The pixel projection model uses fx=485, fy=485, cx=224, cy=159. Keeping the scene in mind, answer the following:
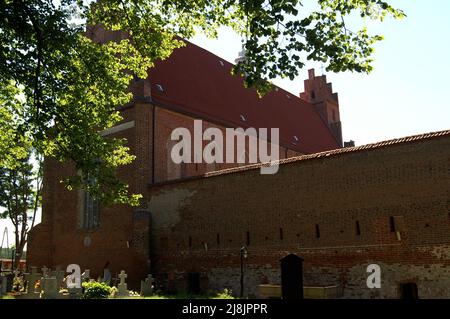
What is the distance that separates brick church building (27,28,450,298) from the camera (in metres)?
13.2

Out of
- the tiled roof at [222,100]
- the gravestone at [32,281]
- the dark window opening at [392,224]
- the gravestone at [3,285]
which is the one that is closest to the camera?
the dark window opening at [392,224]

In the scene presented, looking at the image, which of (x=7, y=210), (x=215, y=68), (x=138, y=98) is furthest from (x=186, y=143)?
(x=7, y=210)

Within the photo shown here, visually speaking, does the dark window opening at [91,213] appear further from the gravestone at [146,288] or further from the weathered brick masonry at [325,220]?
the gravestone at [146,288]

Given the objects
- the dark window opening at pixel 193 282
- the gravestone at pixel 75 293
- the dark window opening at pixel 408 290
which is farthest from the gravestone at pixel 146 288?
the dark window opening at pixel 408 290

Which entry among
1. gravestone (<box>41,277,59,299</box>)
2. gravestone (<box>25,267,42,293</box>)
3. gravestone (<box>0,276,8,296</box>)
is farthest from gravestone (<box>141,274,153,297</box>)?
gravestone (<box>0,276,8,296</box>)

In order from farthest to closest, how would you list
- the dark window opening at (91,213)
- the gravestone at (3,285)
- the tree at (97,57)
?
the dark window opening at (91,213) → the gravestone at (3,285) → the tree at (97,57)

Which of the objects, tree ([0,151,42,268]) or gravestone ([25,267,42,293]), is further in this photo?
tree ([0,151,42,268])

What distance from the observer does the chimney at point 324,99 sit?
124 feet

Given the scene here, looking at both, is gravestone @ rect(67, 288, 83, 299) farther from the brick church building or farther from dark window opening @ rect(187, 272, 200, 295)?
dark window opening @ rect(187, 272, 200, 295)

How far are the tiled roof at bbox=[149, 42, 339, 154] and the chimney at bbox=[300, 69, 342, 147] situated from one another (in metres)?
2.34

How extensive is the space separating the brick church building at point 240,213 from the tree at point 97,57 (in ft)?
17.8

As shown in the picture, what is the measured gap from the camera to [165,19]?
38.8ft

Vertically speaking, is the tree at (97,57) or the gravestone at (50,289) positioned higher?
the tree at (97,57)

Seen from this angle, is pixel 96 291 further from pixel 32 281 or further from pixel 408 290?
pixel 408 290
